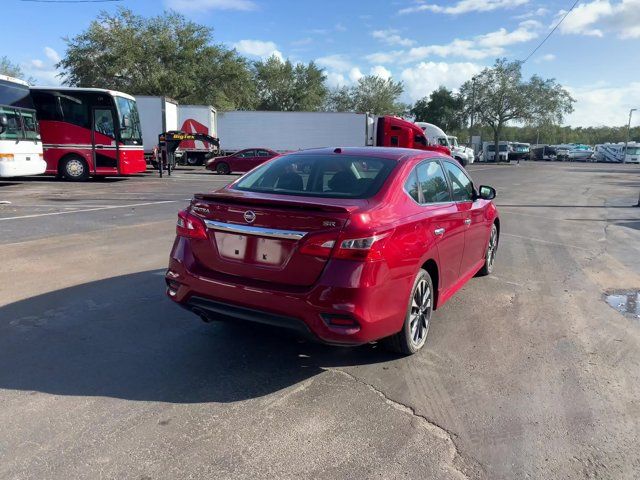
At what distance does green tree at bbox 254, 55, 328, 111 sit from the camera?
202 ft

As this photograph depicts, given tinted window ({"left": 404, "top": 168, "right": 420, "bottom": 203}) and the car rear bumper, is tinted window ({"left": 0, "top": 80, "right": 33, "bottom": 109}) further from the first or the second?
tinted window ({"left": 404, "top": 168, "right": 420, "bottom": 203})

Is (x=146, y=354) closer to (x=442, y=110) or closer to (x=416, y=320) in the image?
(x=416, y=320)

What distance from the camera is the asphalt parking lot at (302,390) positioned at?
2.71 meters

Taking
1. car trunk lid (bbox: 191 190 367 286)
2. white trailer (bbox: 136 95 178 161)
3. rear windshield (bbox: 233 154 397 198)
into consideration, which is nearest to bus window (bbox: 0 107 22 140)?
white trailer (bbox: 136 95 178 161)

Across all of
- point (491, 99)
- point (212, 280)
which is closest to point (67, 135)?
point (212, 280)

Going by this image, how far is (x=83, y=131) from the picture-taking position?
18.9m

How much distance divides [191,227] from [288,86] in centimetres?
6160

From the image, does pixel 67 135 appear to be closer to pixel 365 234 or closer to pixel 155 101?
pixel 155 101

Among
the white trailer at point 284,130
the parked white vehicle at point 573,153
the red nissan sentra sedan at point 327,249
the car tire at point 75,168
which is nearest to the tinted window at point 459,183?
the red nissan sentra sedan at point 327,249

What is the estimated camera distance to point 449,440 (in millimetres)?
2928

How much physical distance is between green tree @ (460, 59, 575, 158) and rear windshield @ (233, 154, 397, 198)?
191 ft

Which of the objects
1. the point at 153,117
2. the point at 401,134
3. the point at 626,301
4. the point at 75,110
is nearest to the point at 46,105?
the point at 75,110

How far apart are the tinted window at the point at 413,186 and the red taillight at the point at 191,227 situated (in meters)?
1.60

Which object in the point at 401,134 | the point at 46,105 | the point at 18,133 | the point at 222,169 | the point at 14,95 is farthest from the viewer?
the point at 401,134
